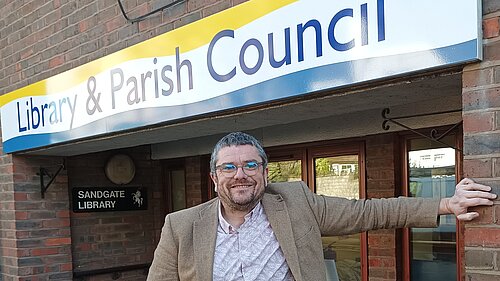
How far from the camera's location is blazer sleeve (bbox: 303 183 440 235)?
2.08 m

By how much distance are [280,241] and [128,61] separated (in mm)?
1985

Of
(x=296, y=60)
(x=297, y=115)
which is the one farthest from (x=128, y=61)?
(x=296, y=60)

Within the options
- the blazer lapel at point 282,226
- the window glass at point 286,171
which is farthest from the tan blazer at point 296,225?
the window glass at point 286,171

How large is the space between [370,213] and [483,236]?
0.43 m

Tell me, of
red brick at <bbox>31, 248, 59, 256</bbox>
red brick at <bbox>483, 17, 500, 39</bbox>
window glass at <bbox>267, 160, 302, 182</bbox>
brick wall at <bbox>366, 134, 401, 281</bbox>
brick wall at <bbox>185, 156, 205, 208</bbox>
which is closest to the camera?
red brick at <bbox>483, 17, 500, 39</bbox>

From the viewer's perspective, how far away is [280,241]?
210cm

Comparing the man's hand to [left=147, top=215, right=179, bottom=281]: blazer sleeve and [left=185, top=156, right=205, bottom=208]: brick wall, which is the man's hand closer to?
[left=147, top=215, right=179, bottom=281]: blazer sleeve

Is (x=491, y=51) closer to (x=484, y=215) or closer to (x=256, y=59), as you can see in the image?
(x=484, y=215)

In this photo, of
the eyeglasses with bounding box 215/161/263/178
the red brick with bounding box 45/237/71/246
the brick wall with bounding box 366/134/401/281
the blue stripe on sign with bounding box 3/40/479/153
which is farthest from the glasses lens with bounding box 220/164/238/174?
the red brick with bounding box 45/237/71/246

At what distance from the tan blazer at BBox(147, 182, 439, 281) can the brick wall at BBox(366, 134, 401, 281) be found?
1890 millimetres

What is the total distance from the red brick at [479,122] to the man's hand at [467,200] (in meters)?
0.20

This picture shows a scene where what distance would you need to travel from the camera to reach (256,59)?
2.73 m

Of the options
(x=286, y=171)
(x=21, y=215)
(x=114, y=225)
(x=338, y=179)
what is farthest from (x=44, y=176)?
(x=338, y=179)

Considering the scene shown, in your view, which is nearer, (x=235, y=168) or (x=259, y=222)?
(x=235, y=168)
